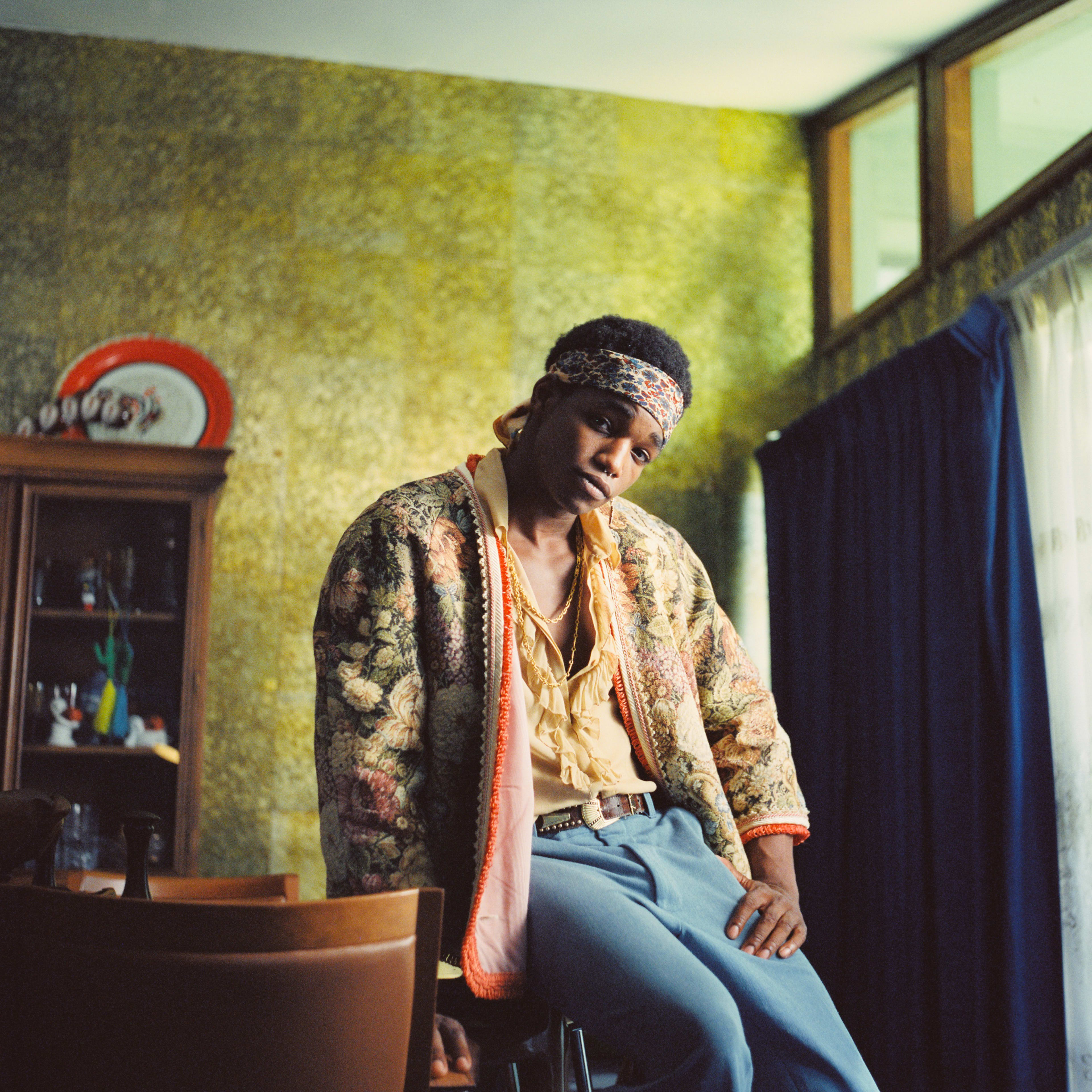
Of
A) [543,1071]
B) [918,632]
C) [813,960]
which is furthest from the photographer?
[813,960]

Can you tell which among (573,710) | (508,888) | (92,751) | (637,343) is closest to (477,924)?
(508,888)

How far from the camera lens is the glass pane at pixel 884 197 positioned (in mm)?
3973

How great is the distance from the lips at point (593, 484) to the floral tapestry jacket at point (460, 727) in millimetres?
148

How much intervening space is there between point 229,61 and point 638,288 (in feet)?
5.73

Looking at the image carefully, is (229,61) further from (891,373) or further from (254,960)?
(254,960)

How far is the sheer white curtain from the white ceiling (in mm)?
1258

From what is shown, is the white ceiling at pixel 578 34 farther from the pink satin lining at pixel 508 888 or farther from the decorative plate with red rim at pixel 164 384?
the pink satin lining at pixel 508 888

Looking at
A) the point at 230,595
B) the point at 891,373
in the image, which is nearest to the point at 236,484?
the point at 230,595

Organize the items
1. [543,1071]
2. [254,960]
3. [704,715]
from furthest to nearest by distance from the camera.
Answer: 1. [704,715]
2. [543,1071]
3. [254,960]

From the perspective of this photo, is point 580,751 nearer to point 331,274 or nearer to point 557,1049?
point 557,1049

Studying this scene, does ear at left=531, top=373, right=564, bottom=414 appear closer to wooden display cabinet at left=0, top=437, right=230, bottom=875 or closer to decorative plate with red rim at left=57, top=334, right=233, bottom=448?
wooden display cabinet at left=0, top=437, right=230, bottom=875

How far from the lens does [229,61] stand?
4148 millimetres

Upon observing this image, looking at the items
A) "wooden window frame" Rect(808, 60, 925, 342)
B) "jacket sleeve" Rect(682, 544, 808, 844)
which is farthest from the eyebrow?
"wooden window frame" Rect(808, 60, 925, 342)

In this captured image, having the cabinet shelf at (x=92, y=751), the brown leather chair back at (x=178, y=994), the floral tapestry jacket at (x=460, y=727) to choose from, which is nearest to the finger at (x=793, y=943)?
the floral tapestry jacket at (x=460, y=727)
